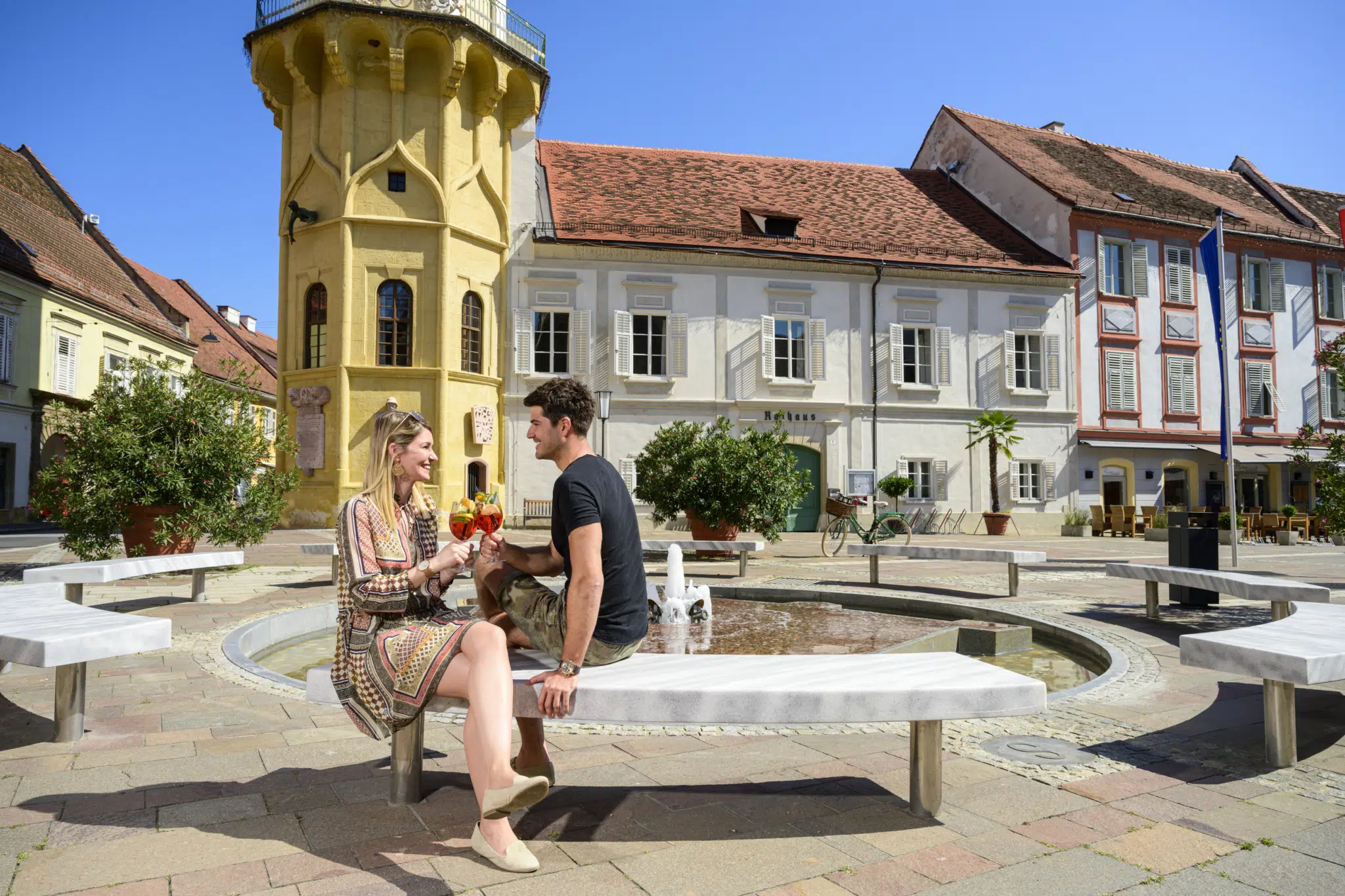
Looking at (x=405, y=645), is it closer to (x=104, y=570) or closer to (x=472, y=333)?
(x=104, y=570)

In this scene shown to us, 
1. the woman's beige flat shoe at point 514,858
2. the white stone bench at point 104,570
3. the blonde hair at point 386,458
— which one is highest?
the blonde hair at point 386,458

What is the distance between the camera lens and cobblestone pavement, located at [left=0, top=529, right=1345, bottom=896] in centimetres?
284

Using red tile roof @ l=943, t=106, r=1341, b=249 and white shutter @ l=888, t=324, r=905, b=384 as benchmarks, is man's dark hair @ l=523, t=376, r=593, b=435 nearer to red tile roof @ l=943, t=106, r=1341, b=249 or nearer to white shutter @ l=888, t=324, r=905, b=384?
white shutter @ l=888, t=324, r=905, b=384

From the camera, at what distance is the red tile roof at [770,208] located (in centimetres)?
2600

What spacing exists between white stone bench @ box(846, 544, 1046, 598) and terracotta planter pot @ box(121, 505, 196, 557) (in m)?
7.97

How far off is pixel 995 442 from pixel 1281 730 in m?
23.5

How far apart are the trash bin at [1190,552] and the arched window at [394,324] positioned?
18.5 metres

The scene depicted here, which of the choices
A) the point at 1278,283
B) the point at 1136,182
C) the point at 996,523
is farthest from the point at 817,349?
the point at 1278,283

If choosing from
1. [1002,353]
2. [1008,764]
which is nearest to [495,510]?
[1008,764]

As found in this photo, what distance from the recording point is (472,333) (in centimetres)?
2419

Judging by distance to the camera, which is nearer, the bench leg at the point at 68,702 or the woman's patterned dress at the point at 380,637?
the woman's patterned dress at the point at 380,637

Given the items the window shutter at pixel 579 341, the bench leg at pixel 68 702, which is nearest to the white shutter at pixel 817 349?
the window shutter at pixel 579 341

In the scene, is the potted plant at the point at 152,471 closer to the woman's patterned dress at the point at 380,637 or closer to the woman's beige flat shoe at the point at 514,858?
the woman's patterned dress at the point at 380,637

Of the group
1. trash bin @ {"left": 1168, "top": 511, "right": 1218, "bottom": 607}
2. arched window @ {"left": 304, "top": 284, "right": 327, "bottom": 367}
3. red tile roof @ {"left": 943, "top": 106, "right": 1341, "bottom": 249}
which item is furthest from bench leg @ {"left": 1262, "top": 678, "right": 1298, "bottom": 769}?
red tile roof @ {"left": 943, "top": 106, "right": 1341, "bottom": 249}
